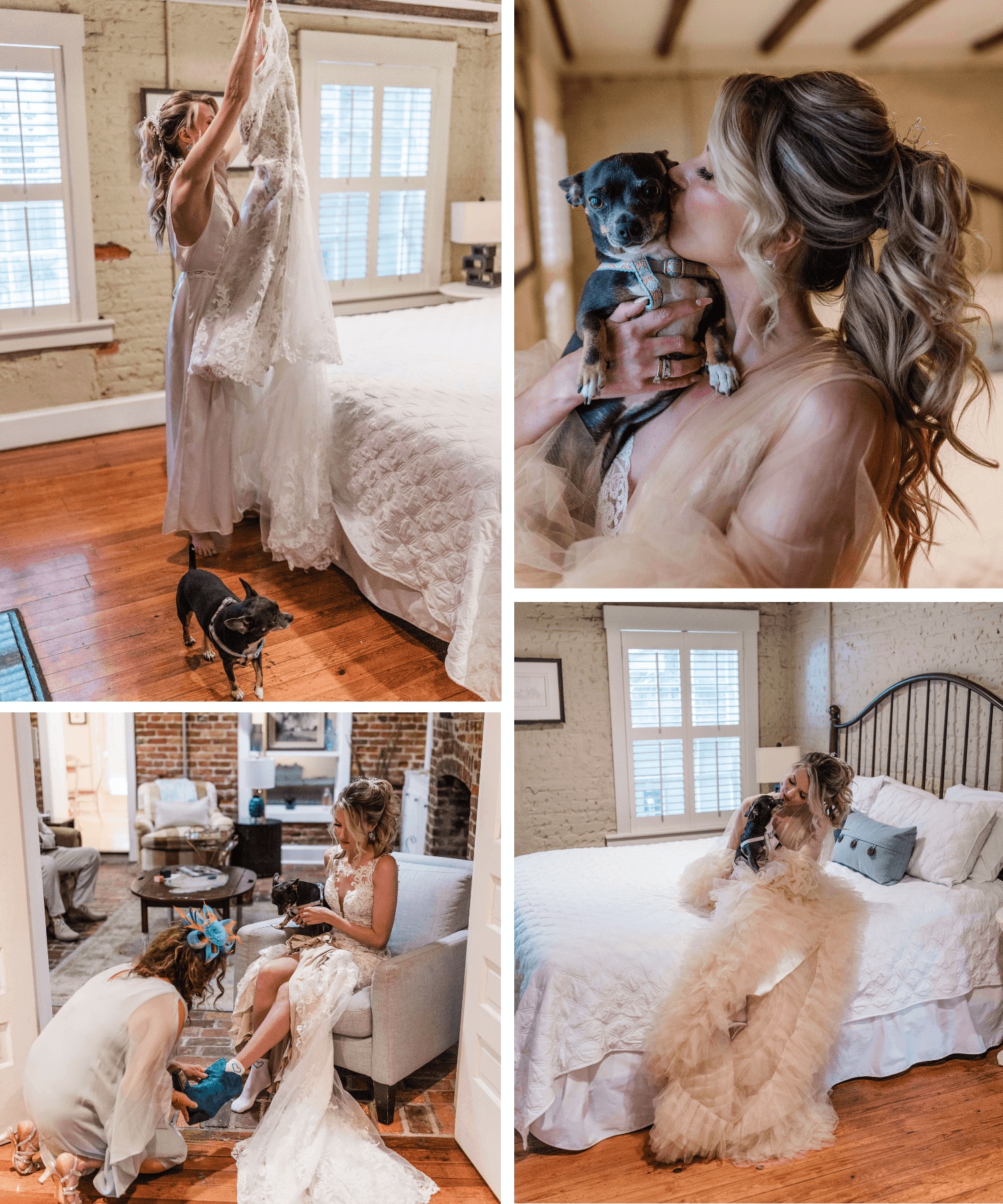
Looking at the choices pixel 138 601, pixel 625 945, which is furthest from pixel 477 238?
Answer: pixel 625 945

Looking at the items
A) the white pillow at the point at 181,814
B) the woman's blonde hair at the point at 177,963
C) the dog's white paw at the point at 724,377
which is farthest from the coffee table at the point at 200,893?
the dog's white paw at the point at 724,377

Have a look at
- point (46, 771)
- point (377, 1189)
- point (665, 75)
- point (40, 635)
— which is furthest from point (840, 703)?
point (46, 771)

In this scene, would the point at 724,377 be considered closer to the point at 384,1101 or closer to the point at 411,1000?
the point at 411,1000

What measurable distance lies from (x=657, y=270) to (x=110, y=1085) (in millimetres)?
2414

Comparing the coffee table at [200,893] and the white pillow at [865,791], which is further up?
the white pillow at [865,791]

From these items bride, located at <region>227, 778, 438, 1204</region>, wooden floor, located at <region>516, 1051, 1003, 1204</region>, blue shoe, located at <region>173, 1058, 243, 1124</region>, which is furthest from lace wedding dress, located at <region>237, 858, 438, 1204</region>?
wooden floor, located at <region>516, 1051, 1003, 1204</region>

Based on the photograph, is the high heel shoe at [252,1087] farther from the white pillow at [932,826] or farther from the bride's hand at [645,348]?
the bride's hand at [645,348]

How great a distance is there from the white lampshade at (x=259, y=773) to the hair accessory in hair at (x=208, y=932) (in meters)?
0.80

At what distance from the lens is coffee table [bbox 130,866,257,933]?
3.31 metres

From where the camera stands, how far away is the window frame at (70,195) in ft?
7.13

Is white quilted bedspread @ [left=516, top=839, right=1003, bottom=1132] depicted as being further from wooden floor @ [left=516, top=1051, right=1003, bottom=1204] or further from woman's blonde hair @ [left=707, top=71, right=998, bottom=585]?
woman's blonde hair @ [left=707, top=71, right=998, bottom=585]

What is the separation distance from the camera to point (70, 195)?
7.66ft

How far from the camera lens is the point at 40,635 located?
2.37 metres

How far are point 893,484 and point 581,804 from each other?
3.36 feet
